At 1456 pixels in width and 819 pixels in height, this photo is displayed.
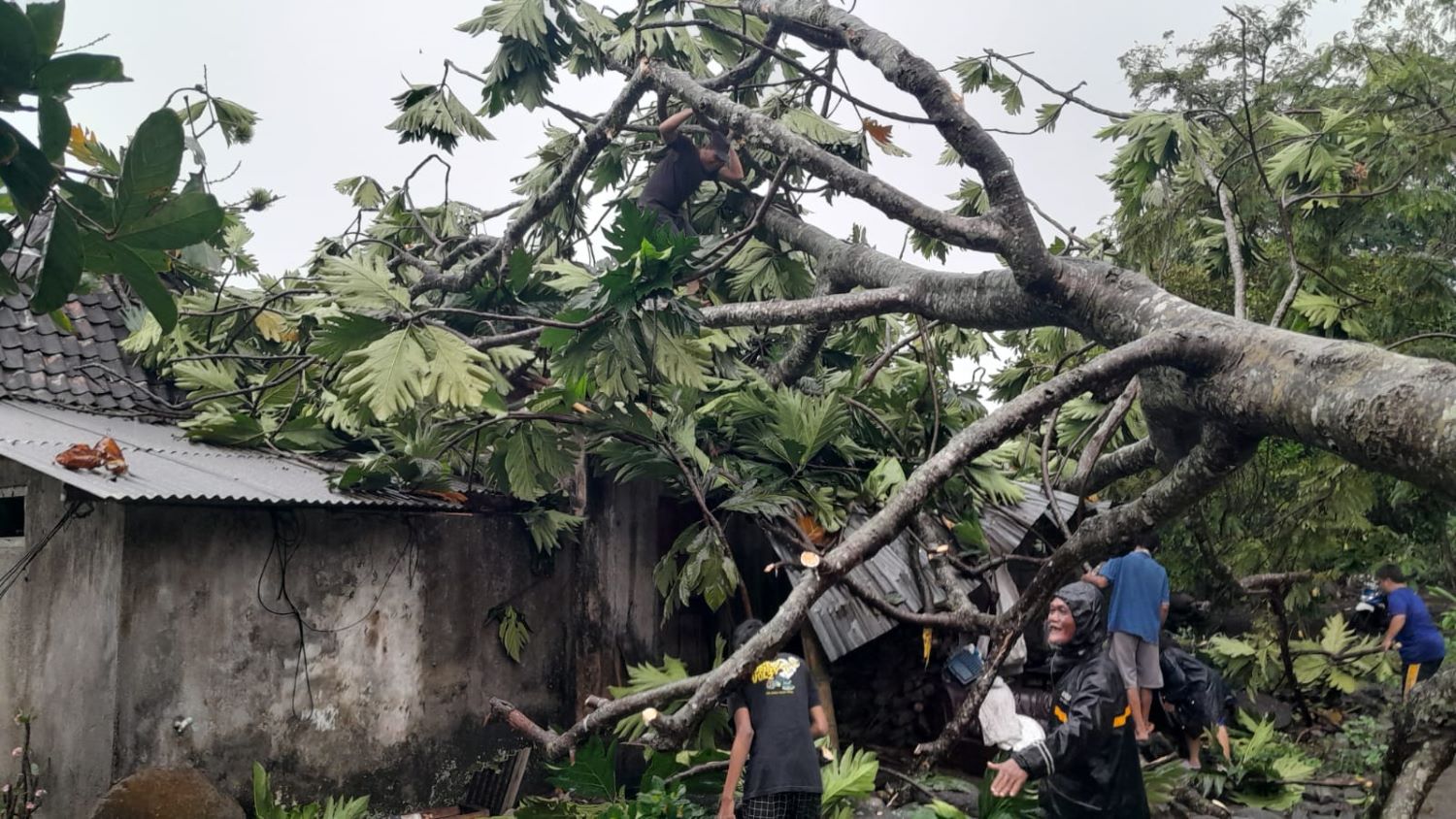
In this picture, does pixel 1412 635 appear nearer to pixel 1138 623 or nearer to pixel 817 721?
pixel 1138 623

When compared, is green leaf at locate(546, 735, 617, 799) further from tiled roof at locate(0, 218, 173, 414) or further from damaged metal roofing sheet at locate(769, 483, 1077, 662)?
tiled roof at locate(0, 218, 173, 414)

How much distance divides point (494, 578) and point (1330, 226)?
→ 6999 mm

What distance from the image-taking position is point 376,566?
23.4 ft

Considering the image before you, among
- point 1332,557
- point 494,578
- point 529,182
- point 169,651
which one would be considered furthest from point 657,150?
point 1332,557

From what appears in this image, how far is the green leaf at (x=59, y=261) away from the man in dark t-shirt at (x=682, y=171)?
5.52 m

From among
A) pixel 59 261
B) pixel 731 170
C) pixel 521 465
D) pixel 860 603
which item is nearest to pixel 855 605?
pixel 860 603

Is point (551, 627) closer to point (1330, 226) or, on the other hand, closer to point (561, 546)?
point (561, 546)

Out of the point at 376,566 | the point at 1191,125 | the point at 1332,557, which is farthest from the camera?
the point at 1332,557

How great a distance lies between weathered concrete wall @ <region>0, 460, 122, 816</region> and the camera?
5797 millimetres

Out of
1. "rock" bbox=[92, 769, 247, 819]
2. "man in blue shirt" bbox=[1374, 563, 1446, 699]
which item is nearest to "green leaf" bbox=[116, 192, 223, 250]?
"rock" bbox=[92, 769, 247, 819]

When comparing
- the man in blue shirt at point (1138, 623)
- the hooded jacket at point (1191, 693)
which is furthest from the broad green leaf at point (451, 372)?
the hooded jacket at point (1191, 693)

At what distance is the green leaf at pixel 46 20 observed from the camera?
163cm

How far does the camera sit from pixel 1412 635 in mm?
8820

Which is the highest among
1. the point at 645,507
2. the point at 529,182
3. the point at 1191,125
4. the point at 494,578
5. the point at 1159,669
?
the point at 529,182
